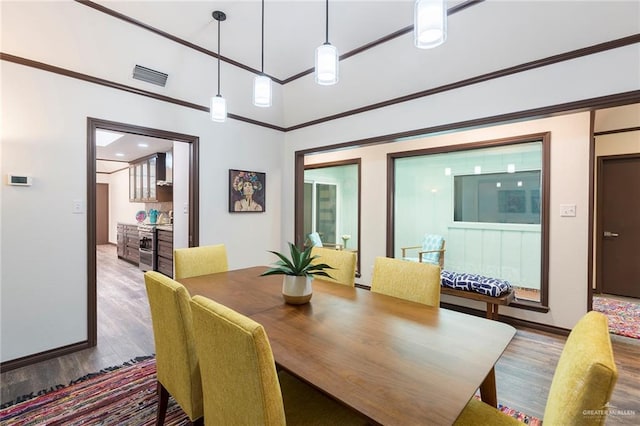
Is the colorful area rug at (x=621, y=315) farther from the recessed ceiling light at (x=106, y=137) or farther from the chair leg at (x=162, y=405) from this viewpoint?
the recessed ceiling light at (x=106, y=137)

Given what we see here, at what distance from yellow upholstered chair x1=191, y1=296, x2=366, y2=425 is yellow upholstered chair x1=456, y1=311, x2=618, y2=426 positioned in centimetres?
71

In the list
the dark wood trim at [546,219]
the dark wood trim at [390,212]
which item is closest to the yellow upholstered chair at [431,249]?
the dark wood trim at [390,212]

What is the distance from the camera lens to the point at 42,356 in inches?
97.8

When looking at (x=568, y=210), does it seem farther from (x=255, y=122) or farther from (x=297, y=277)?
(x=255, y=122)

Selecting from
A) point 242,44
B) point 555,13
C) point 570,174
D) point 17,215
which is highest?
point 242,44

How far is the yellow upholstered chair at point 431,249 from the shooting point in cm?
469

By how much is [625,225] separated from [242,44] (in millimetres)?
5798

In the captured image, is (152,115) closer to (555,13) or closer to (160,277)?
(160,277)

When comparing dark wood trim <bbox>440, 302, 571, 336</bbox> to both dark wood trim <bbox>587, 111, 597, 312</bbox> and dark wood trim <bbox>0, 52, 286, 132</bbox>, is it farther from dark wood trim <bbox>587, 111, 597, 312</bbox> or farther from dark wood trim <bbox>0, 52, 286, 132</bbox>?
dark wood trim <bbox>0, 52, 286, 132</bbox>

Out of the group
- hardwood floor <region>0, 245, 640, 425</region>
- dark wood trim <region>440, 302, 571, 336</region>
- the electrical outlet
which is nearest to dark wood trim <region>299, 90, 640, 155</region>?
hardwood floor <region>0, 245, 640, 425</region>

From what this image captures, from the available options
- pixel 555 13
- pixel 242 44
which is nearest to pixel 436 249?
pixel 555 13

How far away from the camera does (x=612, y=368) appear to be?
0.69 meters

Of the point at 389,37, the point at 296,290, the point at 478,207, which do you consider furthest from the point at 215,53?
the point at 478,207

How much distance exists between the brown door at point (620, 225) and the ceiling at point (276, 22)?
4.20 m
